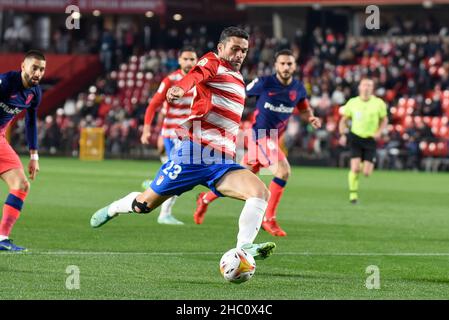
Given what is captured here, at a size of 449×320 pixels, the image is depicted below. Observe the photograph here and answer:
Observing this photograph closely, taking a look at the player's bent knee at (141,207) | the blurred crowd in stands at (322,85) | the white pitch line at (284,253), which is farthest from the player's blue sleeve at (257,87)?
the blurred crowd in stands at (322,85)

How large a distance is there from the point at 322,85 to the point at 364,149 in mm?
19125

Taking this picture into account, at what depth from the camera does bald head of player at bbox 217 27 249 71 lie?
976 centimetres

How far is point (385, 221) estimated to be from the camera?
1683cm

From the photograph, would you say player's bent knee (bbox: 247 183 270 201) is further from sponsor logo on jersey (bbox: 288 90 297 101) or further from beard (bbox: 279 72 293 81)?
sponsor logo on jersey (bbox: 288 90 297 101)

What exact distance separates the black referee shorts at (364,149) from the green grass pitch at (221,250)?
0.88 m

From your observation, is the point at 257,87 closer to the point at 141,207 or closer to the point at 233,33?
the point at 141,207

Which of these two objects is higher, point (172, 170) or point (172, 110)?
point (172, 110)

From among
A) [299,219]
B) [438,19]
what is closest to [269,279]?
[299,219]

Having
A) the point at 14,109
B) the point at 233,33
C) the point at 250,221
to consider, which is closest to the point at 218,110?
the point at 233,33

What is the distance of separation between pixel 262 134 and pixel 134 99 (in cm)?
3046

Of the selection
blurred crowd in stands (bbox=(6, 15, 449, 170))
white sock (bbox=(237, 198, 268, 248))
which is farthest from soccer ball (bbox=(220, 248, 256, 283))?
blurred crowd in stands (bbox=(6, 15, 449, 170))

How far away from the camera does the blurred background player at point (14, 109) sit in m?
11.4

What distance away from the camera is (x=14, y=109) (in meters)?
11.6

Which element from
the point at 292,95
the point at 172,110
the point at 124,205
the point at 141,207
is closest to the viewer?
the point at 141,207
